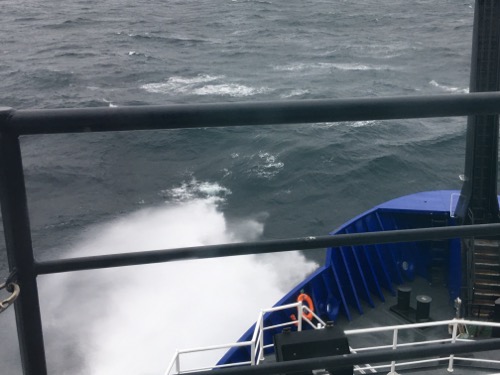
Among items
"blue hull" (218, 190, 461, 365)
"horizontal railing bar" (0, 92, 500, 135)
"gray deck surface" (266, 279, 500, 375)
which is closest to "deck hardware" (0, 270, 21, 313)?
"horizontal railing bar" (0, 92, 500, 135)

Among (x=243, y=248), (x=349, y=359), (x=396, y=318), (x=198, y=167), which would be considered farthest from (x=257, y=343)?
(x=198, y=167)

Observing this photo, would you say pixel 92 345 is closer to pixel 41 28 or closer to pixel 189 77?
pixel 189 77

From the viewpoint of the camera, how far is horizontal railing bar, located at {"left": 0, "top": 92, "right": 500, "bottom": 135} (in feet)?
6.46

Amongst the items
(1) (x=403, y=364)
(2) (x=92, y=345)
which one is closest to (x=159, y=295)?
(2) (x=92, y=345)

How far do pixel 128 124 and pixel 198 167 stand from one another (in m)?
32.1

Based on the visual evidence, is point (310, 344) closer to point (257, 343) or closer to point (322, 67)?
point (257, 343)

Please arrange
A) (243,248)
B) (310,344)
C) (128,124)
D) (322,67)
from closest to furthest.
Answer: (128,124), (243,248), (310,344), (322,67)

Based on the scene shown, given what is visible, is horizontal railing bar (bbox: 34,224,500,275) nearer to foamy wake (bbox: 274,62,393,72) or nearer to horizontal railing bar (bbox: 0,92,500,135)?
horizontal railing bar (bbox: 0,92,500,135)

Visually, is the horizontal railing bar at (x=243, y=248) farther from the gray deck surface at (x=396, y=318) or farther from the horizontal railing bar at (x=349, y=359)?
the gray deck surface at (x=396, y=318)

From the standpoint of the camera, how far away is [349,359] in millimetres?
2260

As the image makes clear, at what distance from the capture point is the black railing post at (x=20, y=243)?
76.1 inches

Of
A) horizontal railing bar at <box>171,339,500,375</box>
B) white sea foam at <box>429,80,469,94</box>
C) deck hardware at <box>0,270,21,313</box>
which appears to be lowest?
white sea foam at <box>429,80,469,94</box>

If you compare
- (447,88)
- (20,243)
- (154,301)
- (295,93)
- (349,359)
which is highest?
(20,243)

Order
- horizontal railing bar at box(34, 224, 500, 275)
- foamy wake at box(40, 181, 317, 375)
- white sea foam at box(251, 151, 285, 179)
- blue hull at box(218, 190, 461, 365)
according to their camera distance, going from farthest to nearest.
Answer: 1. white sea foam at box(251, 151, 285, 179)
2. foamy wake at box(40, 181, 317, 375)
3. blue hull at box(218, 190, 461, 365)
4. horizontal railing bar at box(34, 224, 500, 275)
